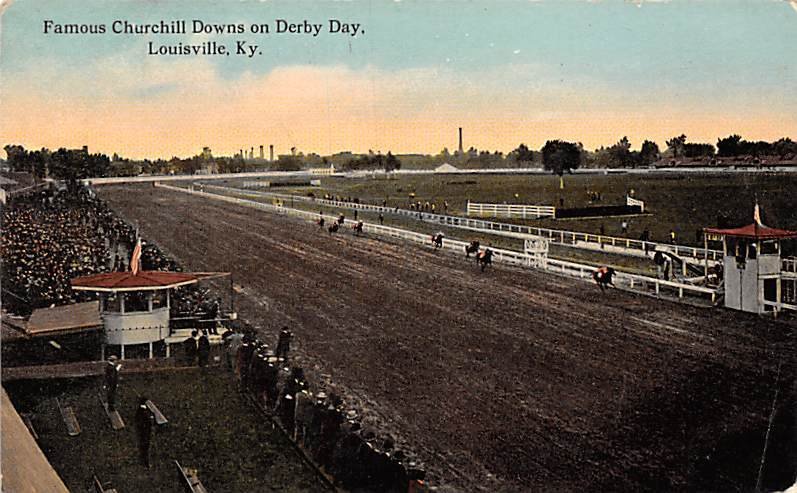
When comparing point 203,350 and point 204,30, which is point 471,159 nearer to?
point 204,30

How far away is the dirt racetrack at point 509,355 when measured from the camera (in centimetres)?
353

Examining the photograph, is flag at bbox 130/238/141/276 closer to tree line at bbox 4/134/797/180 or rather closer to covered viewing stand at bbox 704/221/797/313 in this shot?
tree line at bbox 4/134/797/180

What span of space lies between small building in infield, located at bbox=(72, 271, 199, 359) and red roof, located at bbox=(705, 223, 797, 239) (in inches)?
114

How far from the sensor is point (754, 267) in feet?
13.1

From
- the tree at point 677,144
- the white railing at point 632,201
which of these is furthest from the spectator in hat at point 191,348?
the tree at point 677,144

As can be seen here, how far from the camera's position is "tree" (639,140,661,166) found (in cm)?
405

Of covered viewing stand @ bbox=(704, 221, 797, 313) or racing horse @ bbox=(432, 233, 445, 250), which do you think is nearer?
covered viewing stand @ bbox=(704, 221, 797, 313)

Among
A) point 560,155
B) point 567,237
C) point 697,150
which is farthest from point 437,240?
point 697,150

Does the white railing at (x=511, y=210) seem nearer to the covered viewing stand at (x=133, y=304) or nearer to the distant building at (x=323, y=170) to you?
the distant building at (x=323, y=170)

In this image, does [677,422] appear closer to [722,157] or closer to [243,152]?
[722,157]

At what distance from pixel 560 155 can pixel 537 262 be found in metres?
0.60

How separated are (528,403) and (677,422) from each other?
743mm

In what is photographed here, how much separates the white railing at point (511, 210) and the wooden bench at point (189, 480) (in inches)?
79.4

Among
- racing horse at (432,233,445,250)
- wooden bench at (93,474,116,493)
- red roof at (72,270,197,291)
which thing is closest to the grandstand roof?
wooden bench at (93,474,116,493)
